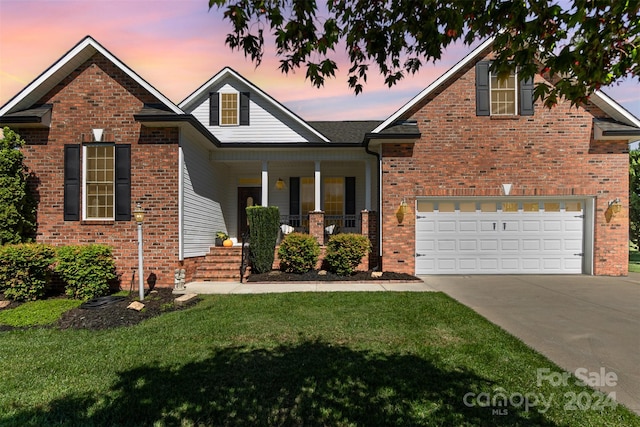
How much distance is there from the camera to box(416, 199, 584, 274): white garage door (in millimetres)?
10375

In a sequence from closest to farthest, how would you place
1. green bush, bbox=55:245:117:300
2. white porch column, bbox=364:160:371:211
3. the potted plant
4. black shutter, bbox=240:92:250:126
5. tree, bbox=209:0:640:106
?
tree, bbox=209:0:640:106
green bush, bbox=55:245:117:300
white porch column, bbox=364:160:371:211
the potted plant
black shutter, bbox=240:92:250:126

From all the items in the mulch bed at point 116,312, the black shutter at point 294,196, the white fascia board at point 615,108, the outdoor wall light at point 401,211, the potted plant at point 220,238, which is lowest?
the mulch bed at point 116,312

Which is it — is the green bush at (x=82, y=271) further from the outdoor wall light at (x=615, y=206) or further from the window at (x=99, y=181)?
the outdoor wall light at (x=615, y=206)

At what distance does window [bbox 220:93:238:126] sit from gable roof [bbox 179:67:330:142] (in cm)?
59

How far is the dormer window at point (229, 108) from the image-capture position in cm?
1270

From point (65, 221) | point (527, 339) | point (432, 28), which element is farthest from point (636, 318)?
point (65, 221)

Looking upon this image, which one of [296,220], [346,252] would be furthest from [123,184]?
[346,252]

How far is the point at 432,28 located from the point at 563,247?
1037 cm

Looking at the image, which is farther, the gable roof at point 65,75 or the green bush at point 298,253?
the green bush at point 298,253

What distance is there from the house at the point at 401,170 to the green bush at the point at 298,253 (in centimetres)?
99

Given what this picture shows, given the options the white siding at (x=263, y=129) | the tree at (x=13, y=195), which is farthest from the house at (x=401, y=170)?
the white siding at (x=263, y=129)

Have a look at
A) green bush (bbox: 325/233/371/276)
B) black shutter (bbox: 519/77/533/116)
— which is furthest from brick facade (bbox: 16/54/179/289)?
black shutter (bbox: 519/77/533/116)

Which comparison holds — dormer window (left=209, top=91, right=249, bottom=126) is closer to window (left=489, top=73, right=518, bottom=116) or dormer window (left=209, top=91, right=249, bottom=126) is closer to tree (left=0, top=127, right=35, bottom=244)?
tree (left=0, top=127, right=35, bottom=244)

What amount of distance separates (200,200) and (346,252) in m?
4.98
